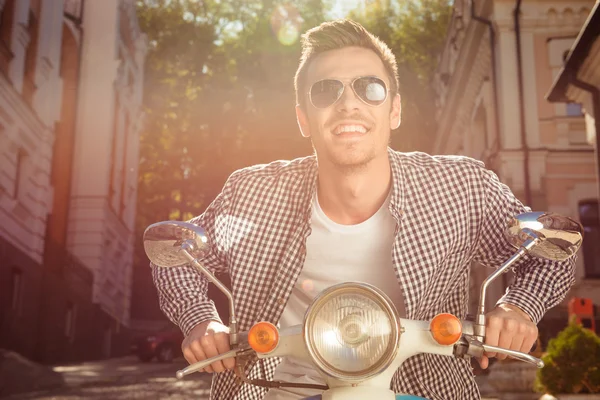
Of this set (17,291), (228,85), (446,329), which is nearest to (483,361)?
(446,329)

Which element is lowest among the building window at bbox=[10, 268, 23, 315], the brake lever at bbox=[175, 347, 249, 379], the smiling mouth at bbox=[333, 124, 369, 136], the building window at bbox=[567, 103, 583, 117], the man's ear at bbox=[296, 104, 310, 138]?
the brake lever at bbox=[175, 347, 249, 379]

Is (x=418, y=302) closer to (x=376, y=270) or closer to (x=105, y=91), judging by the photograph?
(x=376, y=270)

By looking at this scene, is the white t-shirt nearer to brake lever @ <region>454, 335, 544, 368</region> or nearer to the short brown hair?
the short brown hair

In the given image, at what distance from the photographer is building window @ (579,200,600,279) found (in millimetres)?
17906

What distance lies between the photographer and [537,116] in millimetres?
18812

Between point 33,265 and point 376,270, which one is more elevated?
point 33,265

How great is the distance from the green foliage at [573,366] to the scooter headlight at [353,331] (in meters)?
6.90

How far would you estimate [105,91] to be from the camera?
26.7 meters

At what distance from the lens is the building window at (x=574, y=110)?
1858 cm

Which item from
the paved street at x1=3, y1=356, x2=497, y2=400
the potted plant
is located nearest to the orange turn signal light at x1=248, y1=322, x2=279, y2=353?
the potted plant

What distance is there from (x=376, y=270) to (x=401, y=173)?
A: 0.37m

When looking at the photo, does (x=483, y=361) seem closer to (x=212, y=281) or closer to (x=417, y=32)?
(x=212, y=281)

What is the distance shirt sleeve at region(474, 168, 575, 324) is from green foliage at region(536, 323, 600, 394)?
5.72 metres

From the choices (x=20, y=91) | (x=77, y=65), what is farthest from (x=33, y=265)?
(x=77, y=65)
